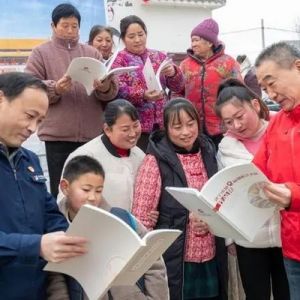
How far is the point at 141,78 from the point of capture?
339 centimetres

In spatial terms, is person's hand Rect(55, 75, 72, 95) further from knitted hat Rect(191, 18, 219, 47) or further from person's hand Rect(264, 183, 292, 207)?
person's hand Rect(264, 183, 292, 207)

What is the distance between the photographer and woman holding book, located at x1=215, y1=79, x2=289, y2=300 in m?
2.61

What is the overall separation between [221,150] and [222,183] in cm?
81

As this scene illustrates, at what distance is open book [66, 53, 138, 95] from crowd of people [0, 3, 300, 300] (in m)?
0.05

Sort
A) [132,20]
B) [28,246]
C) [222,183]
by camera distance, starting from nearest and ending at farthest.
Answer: [28,246], [222,183], [132,20]

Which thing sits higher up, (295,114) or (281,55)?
(281,55)

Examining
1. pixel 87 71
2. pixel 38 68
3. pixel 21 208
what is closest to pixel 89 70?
pixel 87 71

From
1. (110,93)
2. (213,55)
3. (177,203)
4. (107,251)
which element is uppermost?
(213,55)

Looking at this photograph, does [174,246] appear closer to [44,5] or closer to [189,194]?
[189,194]

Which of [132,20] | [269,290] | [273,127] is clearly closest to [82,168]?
[273,127]

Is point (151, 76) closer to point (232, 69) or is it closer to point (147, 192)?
point (232, 69)

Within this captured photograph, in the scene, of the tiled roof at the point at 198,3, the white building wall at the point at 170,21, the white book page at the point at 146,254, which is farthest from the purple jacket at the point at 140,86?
the tiled roof at the point at 198,3

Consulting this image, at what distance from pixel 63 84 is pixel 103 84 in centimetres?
24

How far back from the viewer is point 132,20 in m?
3.50
